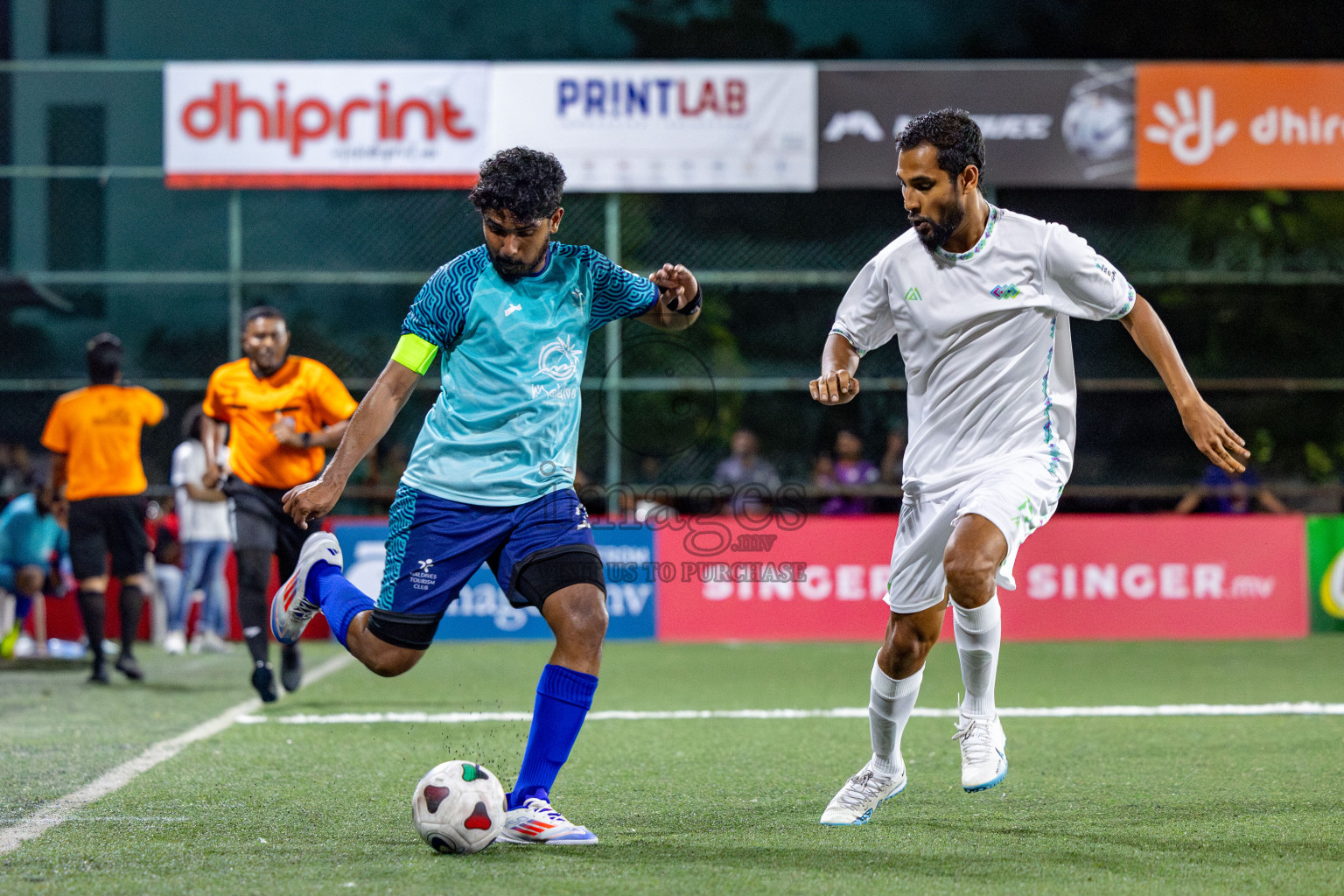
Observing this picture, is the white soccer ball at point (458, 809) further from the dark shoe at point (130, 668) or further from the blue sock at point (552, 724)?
the dark shoe at point (130, 668)

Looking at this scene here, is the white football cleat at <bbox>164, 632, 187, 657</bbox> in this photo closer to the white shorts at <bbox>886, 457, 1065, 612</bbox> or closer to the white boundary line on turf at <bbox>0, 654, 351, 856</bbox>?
the white boundary line on turf at <bbox>0, 654, 351, 856</bbox>

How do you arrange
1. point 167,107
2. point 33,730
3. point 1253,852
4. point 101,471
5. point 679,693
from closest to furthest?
point 1253,852 < point 33,730 < point 679,693 < point 101,471 < point 167,107

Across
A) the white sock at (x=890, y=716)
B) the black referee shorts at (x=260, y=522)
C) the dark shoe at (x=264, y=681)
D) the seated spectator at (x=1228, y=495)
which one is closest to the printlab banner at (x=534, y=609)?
the black referee shorts at (x=260, y=522)

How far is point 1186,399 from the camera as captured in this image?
4.75 m

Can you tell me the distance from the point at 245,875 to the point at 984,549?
231 cm

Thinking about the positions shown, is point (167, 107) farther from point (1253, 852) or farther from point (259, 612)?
point (1253, 852)

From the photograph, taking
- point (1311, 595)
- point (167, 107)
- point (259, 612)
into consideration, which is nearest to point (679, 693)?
point (259, 612)

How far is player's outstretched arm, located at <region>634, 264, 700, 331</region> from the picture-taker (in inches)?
188

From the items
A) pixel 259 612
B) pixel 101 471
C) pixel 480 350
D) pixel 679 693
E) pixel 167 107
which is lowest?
pixel 679 693

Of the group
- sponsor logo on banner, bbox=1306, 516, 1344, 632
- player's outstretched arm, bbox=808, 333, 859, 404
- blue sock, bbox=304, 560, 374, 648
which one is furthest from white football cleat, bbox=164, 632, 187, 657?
sponsor logo on banner, bbox=1306, 516, 1344, 632

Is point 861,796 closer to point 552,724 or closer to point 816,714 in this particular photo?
point 552,724

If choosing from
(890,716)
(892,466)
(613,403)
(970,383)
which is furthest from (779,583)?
(970,383)

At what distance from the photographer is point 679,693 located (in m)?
8.93

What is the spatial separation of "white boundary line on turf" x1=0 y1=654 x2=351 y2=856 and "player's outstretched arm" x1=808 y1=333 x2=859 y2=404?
275 centimetres
